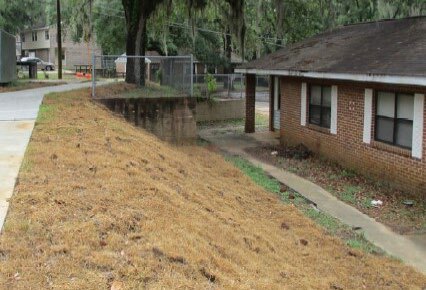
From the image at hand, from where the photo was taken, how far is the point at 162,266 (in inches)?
187

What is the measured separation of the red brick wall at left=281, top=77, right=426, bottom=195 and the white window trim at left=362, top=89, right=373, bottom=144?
132 mm

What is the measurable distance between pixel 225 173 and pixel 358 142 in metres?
3.39

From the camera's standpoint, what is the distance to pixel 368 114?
43.4 feet

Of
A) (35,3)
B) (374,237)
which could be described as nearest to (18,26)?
(35,3)

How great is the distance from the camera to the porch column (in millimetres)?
21234

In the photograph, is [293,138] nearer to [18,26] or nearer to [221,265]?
[221,265]

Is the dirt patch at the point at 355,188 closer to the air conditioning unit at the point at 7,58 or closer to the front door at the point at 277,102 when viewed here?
the front door at the point at 277,102

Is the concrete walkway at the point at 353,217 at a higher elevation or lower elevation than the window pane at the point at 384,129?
lower

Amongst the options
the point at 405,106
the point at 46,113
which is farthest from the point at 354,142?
the point at 46,113

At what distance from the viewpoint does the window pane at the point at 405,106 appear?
11852mm

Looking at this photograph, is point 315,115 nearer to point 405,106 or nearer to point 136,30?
point 405,106

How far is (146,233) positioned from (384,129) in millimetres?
8706

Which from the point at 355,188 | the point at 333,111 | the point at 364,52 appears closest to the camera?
the point at 355,188

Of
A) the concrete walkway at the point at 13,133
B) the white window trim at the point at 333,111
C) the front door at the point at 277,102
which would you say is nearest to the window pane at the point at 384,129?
the white window trim at the point at 333,111
